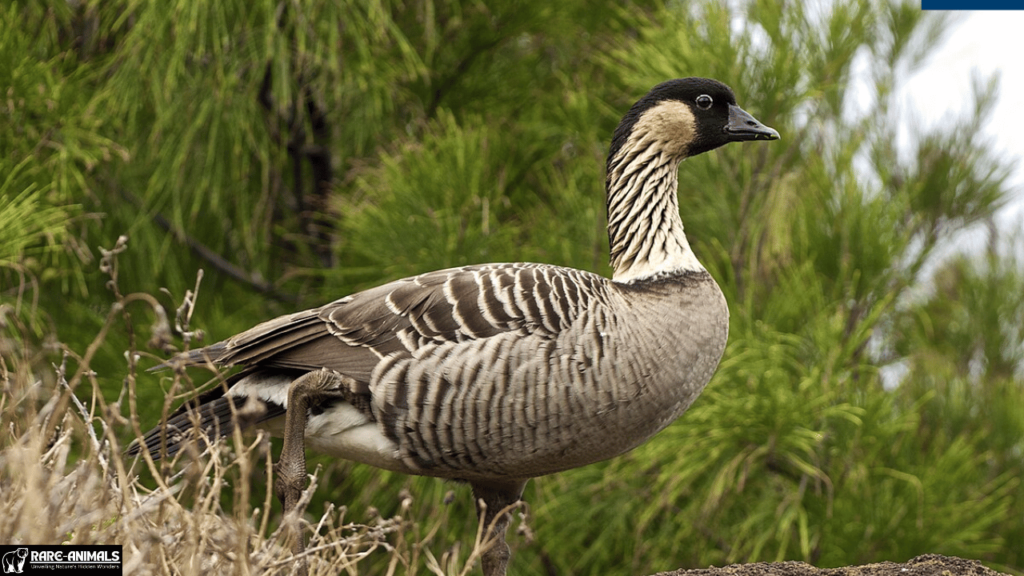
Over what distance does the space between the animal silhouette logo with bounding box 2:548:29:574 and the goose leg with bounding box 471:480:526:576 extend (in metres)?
1.67

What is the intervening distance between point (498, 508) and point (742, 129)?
1602mm

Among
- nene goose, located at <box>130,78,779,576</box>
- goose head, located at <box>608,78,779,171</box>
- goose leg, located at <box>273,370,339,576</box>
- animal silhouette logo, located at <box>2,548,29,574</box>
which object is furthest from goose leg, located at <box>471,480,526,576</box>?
animal silhouette logo, located at <box>2,548,29,574</box>

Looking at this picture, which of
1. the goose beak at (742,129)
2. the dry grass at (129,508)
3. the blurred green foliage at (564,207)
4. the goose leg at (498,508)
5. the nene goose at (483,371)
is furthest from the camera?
the blurred green foliage at (564,207)

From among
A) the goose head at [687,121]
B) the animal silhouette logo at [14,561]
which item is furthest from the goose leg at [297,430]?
the goose head at [687,121]

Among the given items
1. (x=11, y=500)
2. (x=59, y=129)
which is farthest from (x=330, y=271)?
(x=11, y=500)

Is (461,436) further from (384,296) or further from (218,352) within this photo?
(218,352)

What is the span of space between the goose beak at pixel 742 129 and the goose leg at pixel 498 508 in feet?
4.74

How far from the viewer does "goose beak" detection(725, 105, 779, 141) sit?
3918 mm

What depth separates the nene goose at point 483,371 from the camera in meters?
3.36

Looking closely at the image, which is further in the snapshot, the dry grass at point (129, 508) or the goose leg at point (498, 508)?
the goose leg at point (498, 508)

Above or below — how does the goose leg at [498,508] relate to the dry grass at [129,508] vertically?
below

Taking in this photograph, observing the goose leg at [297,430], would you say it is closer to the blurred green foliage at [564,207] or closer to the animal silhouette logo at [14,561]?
the animal silhouette logo at [14,561]

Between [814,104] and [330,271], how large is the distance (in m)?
2.92

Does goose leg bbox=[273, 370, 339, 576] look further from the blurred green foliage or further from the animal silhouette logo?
the blurred green foliage
